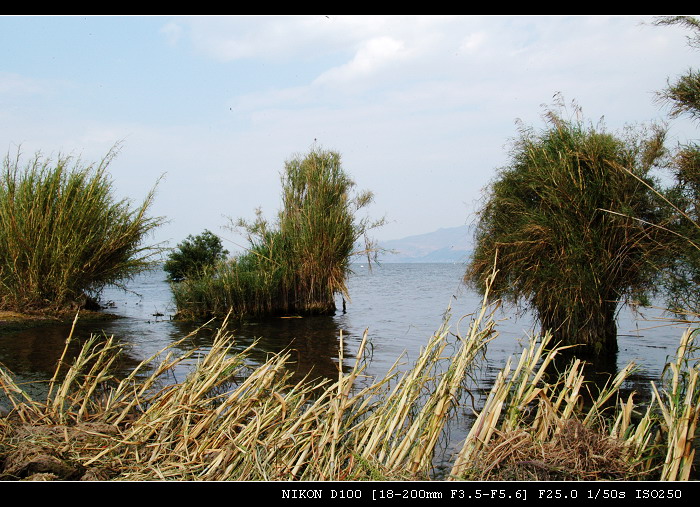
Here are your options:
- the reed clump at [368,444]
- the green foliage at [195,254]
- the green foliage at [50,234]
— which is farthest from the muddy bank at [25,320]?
the reed clump at [368,444]

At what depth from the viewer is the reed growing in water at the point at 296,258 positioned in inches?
597

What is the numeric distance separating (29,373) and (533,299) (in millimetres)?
8738

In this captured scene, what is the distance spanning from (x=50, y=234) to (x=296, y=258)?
6565 millimetres

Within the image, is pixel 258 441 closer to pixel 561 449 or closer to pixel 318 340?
pixel 561 449

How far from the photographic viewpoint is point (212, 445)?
3.80 meters

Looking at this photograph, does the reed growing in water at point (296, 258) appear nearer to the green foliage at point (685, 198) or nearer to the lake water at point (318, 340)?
the lake water at point (318, 340)

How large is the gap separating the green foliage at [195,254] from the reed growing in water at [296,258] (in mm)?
3721

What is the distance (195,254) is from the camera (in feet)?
68.8

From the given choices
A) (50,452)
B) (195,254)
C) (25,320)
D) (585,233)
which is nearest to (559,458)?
(50,452)

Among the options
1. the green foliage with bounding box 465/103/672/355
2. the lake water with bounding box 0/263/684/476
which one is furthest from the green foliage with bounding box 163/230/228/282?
the green foliage with bounding box 465/103/672/355

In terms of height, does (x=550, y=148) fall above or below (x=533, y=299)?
above

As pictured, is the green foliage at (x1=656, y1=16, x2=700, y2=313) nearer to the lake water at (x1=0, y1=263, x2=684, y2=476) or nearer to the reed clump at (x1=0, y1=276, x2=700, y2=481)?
the lake water at (x1=0, y1=263, x2=684, y2=476)
